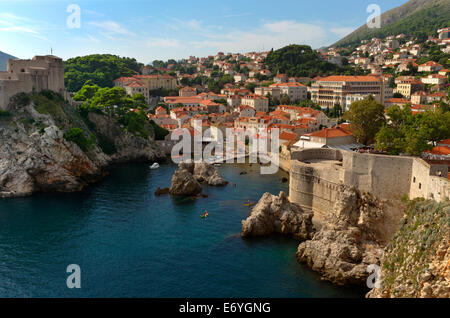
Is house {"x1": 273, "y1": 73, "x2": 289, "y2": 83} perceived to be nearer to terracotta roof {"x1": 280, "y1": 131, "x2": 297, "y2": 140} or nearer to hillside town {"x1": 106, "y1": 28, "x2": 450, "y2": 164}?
hillside town {"x1": 106, "y1": 28, "x2": 450, "y2": 164}

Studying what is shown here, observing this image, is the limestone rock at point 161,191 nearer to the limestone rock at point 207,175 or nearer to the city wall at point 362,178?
the limestone rock at point 207,175

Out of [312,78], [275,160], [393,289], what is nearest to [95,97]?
[275,160]

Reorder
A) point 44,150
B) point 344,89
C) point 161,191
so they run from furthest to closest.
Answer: point 344,89 → point 44,150 → point 161,191

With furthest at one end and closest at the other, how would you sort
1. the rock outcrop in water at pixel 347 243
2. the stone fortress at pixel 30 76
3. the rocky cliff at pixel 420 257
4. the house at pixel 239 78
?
the house at pixel 239 78, the stone fortress at pixel 30 76, the rock outcrop in water at pixel 347 243, the rocky cliff at pixel 420 257

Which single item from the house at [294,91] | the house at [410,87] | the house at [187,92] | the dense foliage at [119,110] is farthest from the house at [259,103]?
the house at [410,87]

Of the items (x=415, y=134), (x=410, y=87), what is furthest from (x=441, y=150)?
(x=410, y=87)

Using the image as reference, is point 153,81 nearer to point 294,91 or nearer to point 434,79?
point 294,91
